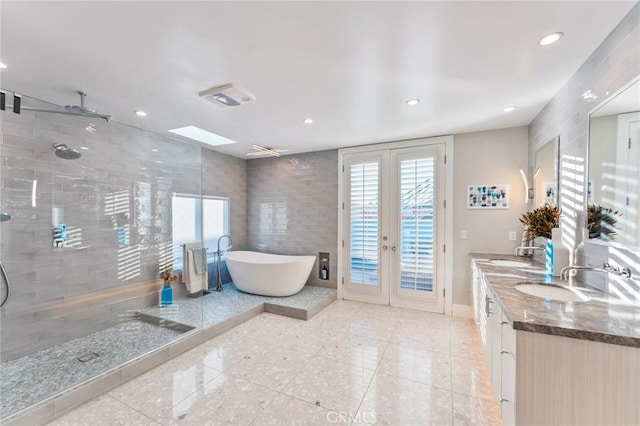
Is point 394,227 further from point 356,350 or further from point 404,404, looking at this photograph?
point 404,404

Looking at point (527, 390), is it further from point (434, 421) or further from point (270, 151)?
point (270, 151)

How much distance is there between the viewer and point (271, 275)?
403 centimetres

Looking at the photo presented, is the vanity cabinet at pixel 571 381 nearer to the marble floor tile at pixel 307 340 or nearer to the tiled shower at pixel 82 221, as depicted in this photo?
the marble floor tile at pixel 307 340

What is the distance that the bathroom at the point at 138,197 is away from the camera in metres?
2.19

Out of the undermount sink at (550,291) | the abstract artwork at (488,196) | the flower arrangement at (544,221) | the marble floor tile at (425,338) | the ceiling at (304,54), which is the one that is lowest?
the marble floor tile at (425,338)

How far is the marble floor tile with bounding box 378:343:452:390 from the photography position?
2.31 m

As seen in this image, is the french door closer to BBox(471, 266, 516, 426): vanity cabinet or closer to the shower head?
BBox(471, 266, 516, 426): vanity cabinet

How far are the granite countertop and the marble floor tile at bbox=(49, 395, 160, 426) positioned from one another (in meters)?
2.33

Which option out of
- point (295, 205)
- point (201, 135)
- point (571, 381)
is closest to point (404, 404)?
point (571, 381)

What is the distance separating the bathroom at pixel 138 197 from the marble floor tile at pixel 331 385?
1760 mm

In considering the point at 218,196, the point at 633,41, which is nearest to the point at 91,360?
the point at 218,196

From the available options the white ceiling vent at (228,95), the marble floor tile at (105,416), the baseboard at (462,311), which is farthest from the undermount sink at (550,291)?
the marble floor tile at (105,416)

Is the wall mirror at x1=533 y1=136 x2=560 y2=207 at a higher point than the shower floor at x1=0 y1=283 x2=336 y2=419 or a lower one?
higher

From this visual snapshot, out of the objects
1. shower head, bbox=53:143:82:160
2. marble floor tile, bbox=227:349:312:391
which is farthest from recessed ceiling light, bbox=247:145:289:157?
marble floor tile, bbox=227:349:312:391
